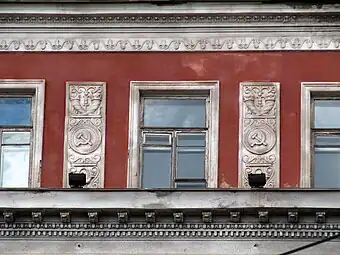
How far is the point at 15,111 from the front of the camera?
2583 cm

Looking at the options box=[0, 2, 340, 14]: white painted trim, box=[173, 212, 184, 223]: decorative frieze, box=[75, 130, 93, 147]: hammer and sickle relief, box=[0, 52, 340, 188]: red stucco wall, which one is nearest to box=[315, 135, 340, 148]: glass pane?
box=[0, 52, 340, 188]: red stucco wall

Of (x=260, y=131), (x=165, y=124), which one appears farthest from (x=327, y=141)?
(x=165, y=124)

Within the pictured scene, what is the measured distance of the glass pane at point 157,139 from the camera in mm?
25500

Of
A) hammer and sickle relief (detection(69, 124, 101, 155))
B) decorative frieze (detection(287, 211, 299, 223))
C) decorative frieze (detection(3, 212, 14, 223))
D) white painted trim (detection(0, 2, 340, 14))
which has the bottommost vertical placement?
decorative frieze (detection(3, 212, 14, 223))

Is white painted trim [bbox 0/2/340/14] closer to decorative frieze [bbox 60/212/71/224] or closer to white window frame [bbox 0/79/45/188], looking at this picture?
white window frame [bbox 0/79/45/188]

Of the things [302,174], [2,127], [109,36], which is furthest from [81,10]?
[302,174]

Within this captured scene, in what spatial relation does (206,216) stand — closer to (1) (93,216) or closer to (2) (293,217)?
(2) (293,217)

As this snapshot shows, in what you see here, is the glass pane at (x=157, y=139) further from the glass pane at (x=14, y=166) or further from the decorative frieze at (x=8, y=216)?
the decorative frieze at (x=8, y=216)

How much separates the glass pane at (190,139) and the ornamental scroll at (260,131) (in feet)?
2.10

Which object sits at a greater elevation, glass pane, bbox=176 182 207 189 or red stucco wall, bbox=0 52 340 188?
red stucco wall, bbox=0 52 340 188

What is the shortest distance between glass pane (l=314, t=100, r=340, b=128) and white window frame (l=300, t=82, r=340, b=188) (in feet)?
0.39

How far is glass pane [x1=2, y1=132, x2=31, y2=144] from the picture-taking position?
25672 mm

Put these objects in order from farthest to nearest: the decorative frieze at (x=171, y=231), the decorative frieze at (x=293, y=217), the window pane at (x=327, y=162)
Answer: the window pane at (x=327, y=162), the decorative frieze at (x=171, y=231), the decorative frieze at (x=293, y=217)

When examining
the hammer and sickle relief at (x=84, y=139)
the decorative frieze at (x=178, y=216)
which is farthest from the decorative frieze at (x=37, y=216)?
the decorative frieze at (x=178, y=216)
